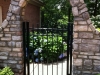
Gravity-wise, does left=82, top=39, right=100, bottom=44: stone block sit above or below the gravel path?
above

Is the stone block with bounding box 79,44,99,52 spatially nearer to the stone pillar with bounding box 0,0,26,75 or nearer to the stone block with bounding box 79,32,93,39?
the stone block with bounding box 79,32,93,39

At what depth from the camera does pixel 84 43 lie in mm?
4305

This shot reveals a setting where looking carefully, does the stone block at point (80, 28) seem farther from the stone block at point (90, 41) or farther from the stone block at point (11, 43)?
the stone block at point (11, 43)

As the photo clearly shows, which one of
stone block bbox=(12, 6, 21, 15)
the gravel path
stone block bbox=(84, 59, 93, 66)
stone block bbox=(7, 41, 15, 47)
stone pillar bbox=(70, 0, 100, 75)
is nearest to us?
stone pillar bbox=(70, 0, 100, 75)

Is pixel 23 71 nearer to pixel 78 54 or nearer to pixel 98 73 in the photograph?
pixel 78 54

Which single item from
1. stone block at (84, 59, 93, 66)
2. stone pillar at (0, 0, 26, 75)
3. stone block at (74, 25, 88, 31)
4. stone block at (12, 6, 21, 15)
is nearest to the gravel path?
stone pillar at (0, 0, 26, 75)

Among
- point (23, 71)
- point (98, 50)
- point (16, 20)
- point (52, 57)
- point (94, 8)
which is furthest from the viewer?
point (94, 8)

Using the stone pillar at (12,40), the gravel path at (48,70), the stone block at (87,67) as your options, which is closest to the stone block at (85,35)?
the stone block at (87,67)

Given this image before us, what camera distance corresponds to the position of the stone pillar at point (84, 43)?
4223 millimetres

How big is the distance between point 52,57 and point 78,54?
2.81 meters

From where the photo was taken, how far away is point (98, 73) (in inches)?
168

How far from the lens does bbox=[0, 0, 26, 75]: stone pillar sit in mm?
4574

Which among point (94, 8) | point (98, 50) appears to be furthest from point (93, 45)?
point (94, 8)

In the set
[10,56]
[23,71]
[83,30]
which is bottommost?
[23,71]
